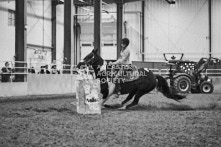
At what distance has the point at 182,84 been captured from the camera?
62.1 ft

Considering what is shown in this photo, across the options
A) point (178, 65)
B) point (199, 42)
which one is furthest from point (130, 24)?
point (178, 65)

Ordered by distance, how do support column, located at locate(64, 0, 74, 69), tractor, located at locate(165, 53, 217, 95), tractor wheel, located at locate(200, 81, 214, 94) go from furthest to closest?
support column, located at locate(64, 0, 74, 69) → tractor wheel, located at locate(200, 81, 214, 94) → tractor, located at locate(165, 53, 217, 95)

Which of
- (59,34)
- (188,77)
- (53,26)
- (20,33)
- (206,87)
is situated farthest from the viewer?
(59,34)

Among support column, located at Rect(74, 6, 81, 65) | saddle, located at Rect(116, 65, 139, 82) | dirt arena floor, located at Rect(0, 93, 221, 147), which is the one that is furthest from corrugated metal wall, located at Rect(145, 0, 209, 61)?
dirt arena floor, located at Rect(0, 93, 221, 147)

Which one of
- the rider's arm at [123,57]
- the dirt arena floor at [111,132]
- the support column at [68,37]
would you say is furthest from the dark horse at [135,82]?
the support column at [68,37]

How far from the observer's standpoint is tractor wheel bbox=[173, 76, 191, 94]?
18.7 metres

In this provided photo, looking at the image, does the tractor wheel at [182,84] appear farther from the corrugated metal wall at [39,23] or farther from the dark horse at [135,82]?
the corrugated metal wall at [39,23]

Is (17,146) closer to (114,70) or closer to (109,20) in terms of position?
(114,70)

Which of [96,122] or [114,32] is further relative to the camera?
[114,32]

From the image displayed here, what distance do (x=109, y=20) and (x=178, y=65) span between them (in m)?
15.7

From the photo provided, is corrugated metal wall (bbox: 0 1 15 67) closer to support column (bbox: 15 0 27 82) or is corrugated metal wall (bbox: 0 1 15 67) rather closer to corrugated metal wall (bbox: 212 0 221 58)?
support column (bbox: 15 0 27 82)

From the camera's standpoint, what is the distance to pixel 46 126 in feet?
20.6

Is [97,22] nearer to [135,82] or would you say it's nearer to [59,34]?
[59,34]

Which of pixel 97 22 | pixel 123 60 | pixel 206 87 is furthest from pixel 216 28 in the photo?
pixel 123 60
